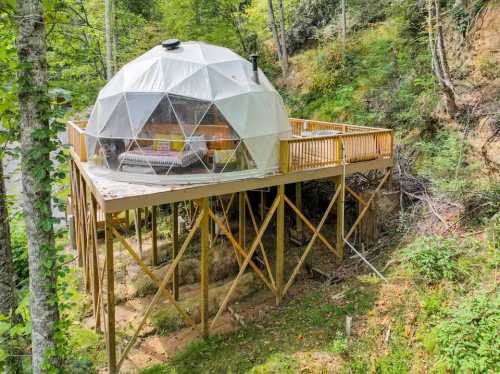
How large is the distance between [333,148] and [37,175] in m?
7.92

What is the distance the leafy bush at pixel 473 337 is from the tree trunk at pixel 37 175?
659cm

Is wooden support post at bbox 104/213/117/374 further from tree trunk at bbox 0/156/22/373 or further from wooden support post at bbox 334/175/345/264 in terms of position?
wooden support post at bbox 334/175/345/264

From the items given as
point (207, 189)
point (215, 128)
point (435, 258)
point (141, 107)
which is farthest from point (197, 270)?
point (435, 258)

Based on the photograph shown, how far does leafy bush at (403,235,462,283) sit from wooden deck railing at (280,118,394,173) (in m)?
3.28

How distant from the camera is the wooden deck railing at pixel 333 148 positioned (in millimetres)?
9758

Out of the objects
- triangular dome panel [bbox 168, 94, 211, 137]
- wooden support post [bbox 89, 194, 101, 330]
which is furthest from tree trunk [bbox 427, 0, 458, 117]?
wooden support post [bbox 89, 194, 101, 330]

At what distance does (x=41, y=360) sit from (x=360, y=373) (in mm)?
5627

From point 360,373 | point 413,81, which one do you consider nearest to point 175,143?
point 360,373

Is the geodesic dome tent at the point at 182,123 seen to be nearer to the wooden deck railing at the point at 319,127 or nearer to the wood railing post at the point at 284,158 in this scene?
the wood railing post at the point at 284,158

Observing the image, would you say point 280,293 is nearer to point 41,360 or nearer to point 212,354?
point 212,354

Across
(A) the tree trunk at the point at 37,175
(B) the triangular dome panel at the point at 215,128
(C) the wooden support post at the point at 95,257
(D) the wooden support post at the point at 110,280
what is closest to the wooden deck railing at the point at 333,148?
(B) the triangular dome panel at the point at 215,128

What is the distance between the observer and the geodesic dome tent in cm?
831

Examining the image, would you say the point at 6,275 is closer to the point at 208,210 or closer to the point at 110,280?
the point at 110,280

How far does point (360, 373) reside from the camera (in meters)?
7.20
